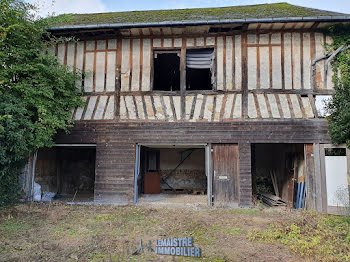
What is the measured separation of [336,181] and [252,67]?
4000mm

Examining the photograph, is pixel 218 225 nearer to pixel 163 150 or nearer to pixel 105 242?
pixel 105 242

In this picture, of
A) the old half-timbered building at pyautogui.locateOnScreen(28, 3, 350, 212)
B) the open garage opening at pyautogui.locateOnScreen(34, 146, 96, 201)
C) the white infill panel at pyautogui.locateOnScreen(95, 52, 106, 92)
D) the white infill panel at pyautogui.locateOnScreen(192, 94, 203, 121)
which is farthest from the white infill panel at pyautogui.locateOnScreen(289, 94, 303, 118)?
the open garage opening at pyautogui.locateOnScreen(34, 146, 96, 201)

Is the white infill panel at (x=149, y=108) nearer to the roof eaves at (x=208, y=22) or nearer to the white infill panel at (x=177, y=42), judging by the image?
the white infill panel at (x=177, y=42)

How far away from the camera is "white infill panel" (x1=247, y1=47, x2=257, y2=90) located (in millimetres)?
7926

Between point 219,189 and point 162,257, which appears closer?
point 162,257

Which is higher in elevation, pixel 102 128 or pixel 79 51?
pixel 79 51

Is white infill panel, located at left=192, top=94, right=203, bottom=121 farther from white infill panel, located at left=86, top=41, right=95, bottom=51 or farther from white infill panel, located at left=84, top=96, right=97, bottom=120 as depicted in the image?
white infill panel, located at left=86, top=41, right=95, bottom=51

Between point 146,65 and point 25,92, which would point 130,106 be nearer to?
point 146,65

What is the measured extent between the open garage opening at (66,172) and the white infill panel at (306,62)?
822cm

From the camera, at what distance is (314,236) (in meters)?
5.16

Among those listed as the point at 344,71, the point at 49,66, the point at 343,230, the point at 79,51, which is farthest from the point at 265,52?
the point at 49,66

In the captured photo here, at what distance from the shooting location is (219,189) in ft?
25.5

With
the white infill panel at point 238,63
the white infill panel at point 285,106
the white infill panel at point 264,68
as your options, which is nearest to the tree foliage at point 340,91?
the white infill panel at point 285,106

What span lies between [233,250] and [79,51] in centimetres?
733
